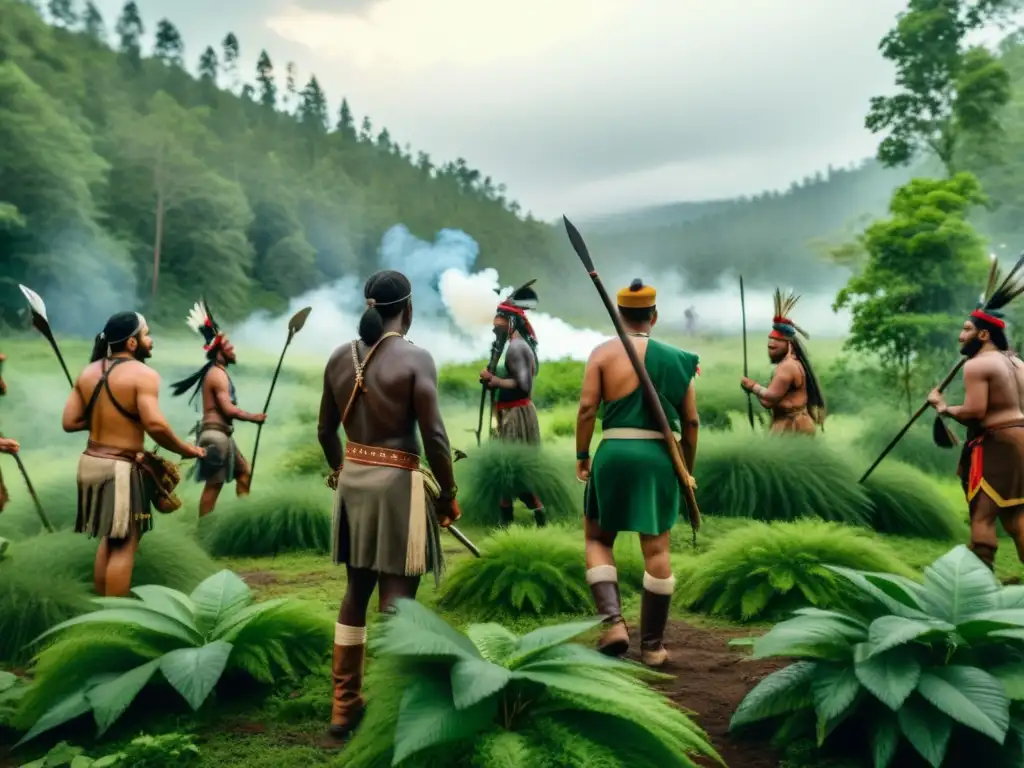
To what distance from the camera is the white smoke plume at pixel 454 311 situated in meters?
16.5

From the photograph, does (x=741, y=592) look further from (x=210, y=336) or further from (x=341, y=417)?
(x=210, y=336)

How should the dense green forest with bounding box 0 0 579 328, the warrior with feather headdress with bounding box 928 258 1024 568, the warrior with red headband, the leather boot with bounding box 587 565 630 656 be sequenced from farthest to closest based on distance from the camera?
the dense green forest with bounding box 0 0 579 328 < the warrior with red headband < the warrior with feather headdress with bounding box 928 258 1024 568 < the leather boot with bounding box 587 565 630 656

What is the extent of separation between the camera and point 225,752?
9.20 feet

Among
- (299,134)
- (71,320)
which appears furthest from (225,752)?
(299,134)

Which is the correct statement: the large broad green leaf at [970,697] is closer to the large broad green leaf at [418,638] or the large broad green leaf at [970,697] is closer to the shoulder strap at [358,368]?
the large broad green leaf at [418,638]

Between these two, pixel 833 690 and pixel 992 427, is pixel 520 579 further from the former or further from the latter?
pixel 992 427

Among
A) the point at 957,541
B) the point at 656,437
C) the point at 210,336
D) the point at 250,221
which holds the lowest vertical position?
the point at 957,541

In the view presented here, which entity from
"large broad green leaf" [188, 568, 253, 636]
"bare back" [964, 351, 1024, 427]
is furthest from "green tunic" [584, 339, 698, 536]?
"bare back" [964, 351, 1024, 427]

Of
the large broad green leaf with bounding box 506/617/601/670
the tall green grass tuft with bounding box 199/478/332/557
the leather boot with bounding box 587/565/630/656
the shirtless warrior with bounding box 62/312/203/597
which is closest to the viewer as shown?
the large broad green leaf with bounding box 506/617/601/670

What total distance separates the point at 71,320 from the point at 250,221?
479 cm

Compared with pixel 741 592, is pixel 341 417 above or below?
above

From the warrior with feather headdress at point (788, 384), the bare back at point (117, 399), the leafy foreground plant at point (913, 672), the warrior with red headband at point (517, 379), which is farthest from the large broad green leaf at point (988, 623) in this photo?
the warrior with red headband at point (517, 379)

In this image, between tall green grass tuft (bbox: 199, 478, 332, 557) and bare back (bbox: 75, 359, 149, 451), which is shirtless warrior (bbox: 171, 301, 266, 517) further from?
bare back (bbox: 75, 359, 149, 451)

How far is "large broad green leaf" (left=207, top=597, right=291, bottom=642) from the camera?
3162 mm
